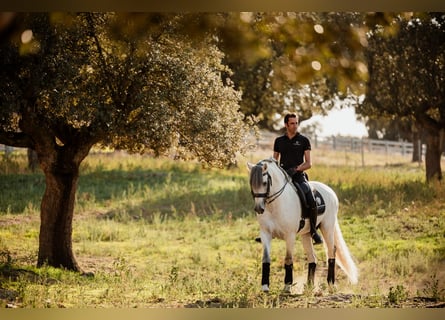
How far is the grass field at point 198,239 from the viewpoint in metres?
6.64

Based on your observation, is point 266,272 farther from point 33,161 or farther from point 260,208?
point 33,161

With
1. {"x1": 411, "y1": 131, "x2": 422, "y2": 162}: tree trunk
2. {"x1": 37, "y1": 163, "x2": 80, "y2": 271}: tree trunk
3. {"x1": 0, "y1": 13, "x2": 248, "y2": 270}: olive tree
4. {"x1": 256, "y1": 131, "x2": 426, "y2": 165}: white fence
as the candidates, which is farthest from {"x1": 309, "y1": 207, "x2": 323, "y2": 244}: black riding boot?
{"x1": 411, "y1": 131, "x2": 422, "y2": 162}: tree trunk

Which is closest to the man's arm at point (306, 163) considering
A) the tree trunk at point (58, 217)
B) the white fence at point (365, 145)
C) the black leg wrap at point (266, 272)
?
the black leg wrap at point (266, 272)

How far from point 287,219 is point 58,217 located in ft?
8.07

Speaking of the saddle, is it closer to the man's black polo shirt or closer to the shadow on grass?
the man's black polo shirt


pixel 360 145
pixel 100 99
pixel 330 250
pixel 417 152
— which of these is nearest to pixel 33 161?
pixel 100 99

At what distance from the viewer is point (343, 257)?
Result: 698cm

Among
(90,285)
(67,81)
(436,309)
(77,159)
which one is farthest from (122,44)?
(436,309)

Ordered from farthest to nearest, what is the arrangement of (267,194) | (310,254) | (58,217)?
1. (58,217)
2. (310,254)
3. (267,194)

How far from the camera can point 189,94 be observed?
22.9 feet

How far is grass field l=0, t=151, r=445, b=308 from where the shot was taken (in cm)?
664

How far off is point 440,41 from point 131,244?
4.29 meters

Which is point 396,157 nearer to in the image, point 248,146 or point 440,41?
point 440,41

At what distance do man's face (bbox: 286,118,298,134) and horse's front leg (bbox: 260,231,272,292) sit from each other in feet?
3.09
